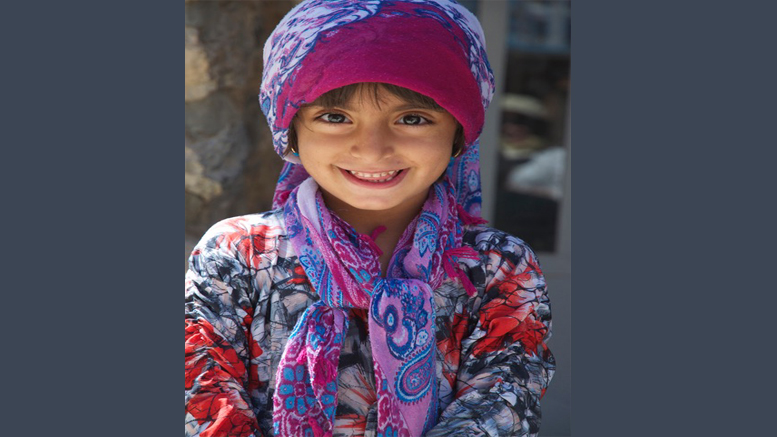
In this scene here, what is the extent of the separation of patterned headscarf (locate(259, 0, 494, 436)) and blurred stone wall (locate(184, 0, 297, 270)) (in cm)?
132

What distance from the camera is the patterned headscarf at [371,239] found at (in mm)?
1531

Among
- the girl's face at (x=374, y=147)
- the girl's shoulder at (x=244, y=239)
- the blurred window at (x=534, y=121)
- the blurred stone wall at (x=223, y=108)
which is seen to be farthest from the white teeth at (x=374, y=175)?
the blurred window at (x=534, y=121)

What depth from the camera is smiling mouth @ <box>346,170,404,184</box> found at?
163 centimetres

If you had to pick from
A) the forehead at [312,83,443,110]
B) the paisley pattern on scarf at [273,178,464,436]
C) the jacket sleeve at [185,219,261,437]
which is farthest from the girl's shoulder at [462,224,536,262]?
the jacket sleeve at [185,219,261,437]

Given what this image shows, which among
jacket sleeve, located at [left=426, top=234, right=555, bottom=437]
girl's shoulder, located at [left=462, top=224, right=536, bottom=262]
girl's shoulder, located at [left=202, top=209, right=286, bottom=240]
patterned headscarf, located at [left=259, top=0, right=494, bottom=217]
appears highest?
patterned headscarf, located at [left=259, top=0, right=494, bottom=217]

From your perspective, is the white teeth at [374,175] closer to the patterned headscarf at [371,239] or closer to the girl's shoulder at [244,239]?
the patterned headscarf at [371,239]

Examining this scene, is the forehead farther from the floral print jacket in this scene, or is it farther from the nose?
the floral print jacket

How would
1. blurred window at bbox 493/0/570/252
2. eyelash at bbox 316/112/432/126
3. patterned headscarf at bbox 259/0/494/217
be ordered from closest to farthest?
patterned headscarf at bbox 259/0/494/217 < eyelash at bbox 316/112/432/126 < blurred window at bbox 493/0/570/252

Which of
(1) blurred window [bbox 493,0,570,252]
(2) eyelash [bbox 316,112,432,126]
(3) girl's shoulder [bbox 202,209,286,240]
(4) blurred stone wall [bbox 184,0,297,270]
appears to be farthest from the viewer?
(1) blurred window [bbox 493,0,570,252]

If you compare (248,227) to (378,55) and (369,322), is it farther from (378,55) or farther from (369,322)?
(378,55)

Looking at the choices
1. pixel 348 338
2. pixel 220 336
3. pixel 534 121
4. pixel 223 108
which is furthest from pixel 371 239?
pixel 534 121

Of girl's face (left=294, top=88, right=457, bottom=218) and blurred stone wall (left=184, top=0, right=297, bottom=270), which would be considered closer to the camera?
girl's face (left=294, top=88, right=457, bottom=218)

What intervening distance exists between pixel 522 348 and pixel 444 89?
60cm

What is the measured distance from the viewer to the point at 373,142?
61.9 inches
